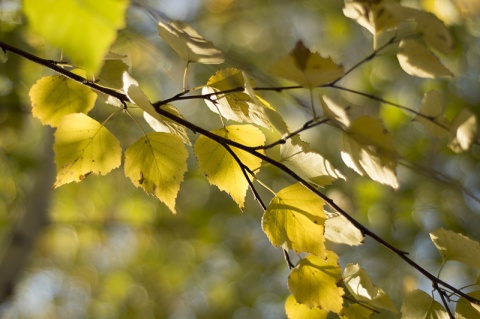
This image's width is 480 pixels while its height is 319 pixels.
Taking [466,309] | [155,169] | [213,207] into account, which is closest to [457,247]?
[466,309]

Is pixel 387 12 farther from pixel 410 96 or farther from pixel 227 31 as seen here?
pixel 227 31

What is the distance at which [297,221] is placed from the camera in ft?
1.48

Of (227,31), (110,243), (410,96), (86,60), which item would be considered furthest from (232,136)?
(110,243)

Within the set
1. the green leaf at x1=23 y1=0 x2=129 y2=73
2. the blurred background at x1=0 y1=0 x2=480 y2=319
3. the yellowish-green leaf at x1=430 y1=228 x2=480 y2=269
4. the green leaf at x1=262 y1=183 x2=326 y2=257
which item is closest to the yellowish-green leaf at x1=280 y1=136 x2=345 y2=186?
the green leaf at x1=262 y1=183 x2=326 y2=257

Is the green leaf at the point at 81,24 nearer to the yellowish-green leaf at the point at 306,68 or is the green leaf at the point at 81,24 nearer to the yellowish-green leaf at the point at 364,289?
the yellowish-green leaf at the point at 306,68

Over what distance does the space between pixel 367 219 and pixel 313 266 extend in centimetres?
242

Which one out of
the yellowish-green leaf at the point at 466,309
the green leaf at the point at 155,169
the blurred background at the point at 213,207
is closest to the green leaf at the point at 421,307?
the yellowish-green leaf at the point at 466,309

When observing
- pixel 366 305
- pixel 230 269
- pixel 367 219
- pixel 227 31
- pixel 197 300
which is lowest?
pixel 197 300

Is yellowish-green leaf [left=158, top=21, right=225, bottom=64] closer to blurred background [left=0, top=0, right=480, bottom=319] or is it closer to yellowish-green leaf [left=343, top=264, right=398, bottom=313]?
yellowish-green leaf [left=343, top=264, right=398, bottom=313]

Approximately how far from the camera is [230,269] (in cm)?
375

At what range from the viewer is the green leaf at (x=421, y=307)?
18.4 inches

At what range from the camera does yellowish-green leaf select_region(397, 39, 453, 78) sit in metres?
0.39

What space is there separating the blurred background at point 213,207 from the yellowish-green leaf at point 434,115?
1.77 metres

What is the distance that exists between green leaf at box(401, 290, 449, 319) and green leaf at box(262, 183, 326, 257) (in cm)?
10
